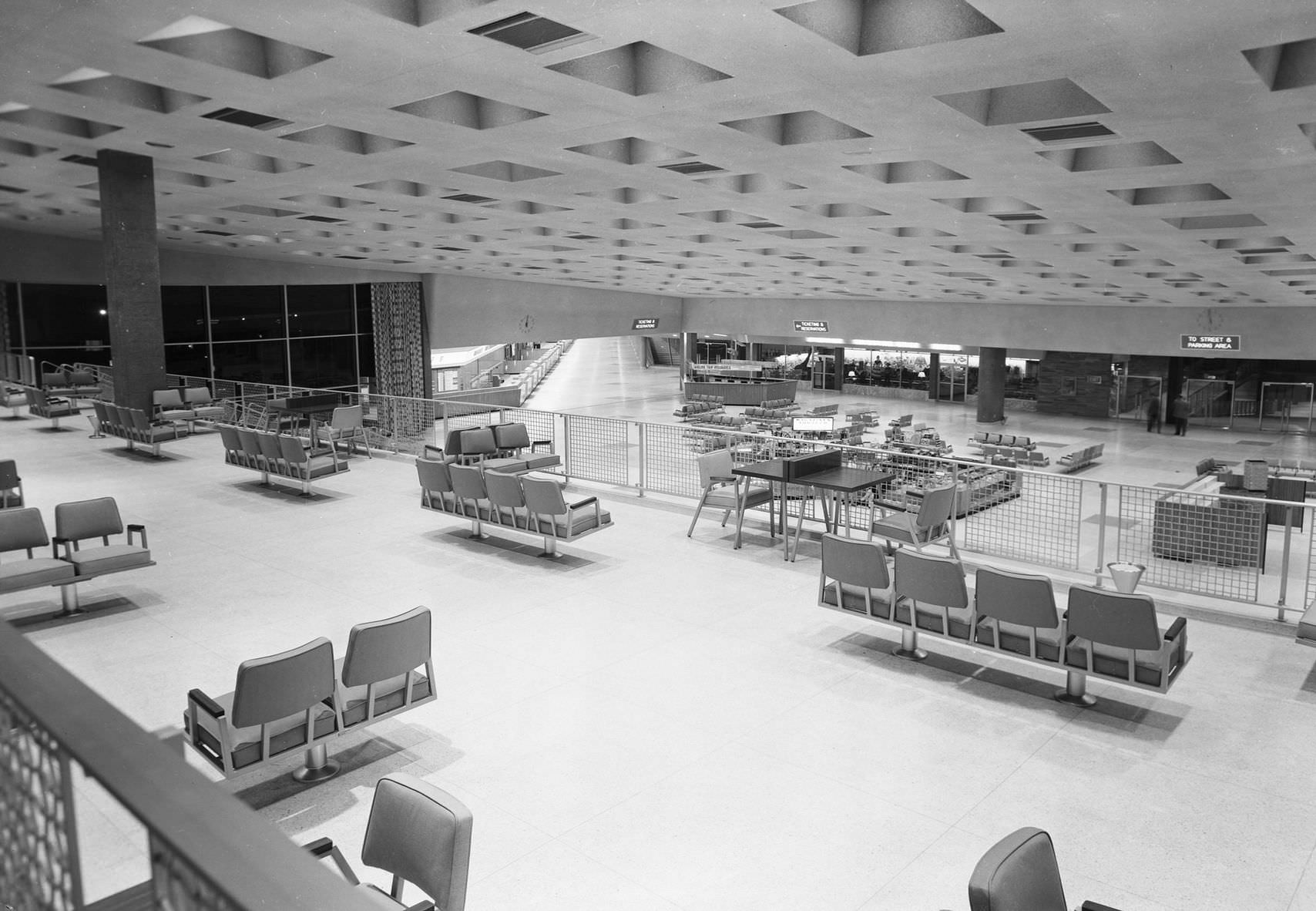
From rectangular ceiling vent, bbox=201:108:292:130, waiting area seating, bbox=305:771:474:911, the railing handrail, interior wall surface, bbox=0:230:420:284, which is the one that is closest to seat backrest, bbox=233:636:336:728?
waiting area seating, bbox=305:771:474:911

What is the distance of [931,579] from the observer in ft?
21.8

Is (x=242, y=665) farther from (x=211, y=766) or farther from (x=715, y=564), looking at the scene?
(x=715, y=564)

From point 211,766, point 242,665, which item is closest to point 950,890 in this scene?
point 242,665

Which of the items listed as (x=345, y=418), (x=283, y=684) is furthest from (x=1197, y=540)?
(x=283, y=684)

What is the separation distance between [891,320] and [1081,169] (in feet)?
87.3

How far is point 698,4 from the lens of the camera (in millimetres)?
5391

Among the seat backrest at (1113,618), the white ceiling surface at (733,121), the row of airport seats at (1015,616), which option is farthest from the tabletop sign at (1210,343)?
the seat backrest at (1113,618)

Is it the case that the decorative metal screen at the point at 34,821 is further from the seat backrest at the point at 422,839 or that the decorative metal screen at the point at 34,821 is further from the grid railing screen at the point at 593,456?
the grid railing screen at the point at 593,456

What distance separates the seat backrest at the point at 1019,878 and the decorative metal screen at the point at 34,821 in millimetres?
2432

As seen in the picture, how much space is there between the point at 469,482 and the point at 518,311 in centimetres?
2344

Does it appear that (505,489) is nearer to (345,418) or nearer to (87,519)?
(87,519)

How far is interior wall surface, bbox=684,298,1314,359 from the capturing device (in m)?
28.9

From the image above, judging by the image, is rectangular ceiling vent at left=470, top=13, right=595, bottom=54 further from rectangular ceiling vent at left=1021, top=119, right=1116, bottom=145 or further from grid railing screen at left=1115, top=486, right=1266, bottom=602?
grid railing screen at left=1115, top=486, right=1266, bottom=602

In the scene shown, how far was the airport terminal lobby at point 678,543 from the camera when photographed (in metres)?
4.75
